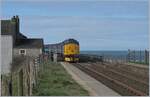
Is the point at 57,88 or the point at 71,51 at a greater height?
the point at 71,51

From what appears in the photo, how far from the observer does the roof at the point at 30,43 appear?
91081 mm

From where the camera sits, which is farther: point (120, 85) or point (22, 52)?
point (22, 52)

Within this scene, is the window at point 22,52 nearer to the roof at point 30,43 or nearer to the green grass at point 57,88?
the roof at point 30,43

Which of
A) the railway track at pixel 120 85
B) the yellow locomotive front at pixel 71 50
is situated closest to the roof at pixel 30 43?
the yellow locomotive front at pixel 71 50

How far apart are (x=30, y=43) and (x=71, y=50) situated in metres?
25.1

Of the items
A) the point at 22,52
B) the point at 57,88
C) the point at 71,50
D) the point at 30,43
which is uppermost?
the point at 30,43

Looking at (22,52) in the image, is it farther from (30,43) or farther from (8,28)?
(30,43)

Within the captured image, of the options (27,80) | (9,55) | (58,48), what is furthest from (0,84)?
(58,48)

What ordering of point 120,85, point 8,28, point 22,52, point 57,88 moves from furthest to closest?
point 22,52, point 8,28, point 120,85, point 57,88

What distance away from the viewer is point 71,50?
6931cm

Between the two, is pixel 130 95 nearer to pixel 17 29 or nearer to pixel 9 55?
pixel 9 55

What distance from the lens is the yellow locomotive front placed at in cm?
6932

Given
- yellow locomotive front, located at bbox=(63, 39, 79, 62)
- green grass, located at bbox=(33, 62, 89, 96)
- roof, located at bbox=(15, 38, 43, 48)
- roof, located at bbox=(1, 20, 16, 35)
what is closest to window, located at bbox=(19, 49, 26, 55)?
roof, located at bbox=(15, 38, 43, 48)

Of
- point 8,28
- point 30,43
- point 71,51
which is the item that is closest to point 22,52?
point 8,28
